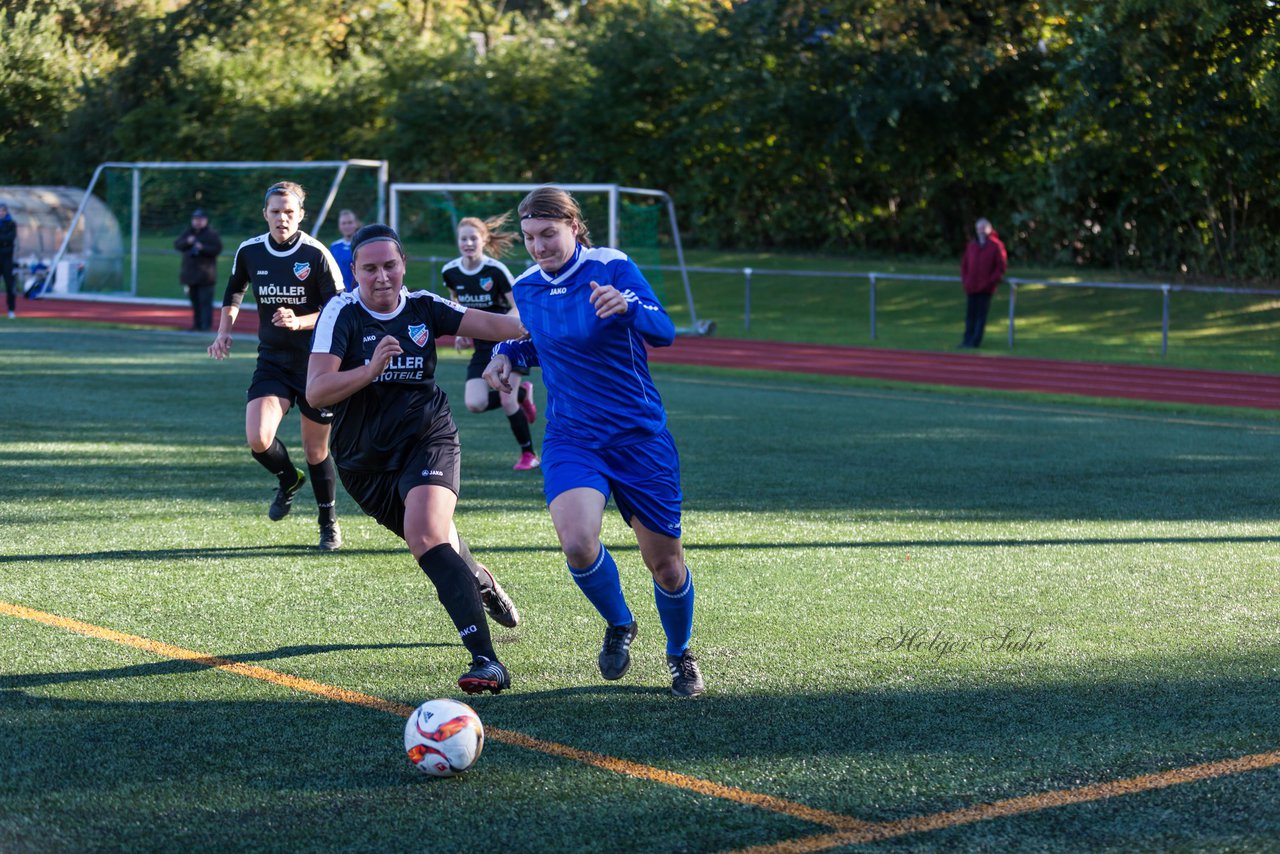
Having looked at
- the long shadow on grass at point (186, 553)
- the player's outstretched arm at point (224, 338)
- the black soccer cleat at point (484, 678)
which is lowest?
the long shadow on grass at point (186, 553)

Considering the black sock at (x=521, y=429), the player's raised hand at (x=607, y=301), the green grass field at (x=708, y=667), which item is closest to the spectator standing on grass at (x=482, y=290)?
the black sock at (x=521, y=429)

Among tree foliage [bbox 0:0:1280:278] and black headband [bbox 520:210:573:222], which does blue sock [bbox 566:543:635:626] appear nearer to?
black headband [bbox 520:210:573:222]

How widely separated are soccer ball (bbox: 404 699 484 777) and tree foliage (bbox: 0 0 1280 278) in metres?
21.8

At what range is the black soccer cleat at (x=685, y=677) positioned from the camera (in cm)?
552

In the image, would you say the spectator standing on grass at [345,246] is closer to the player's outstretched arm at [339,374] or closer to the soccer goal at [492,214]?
the player's outstretched arm at [339,374]

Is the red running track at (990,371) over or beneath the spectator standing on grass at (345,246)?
beneath

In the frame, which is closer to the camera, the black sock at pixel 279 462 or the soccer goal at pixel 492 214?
the black sock at pixel 279 462

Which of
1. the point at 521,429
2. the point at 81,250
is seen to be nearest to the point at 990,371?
the point at 521,429

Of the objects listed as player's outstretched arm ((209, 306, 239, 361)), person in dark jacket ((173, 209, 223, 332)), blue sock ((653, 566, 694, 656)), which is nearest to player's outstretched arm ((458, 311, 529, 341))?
blue sock ((653, 566, 694, 656))

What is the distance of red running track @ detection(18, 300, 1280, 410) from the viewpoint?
18.2 metres

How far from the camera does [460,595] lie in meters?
5.50

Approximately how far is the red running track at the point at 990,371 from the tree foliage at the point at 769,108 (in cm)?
614

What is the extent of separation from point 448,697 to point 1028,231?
30199 mm

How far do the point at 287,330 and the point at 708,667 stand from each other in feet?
12.5
